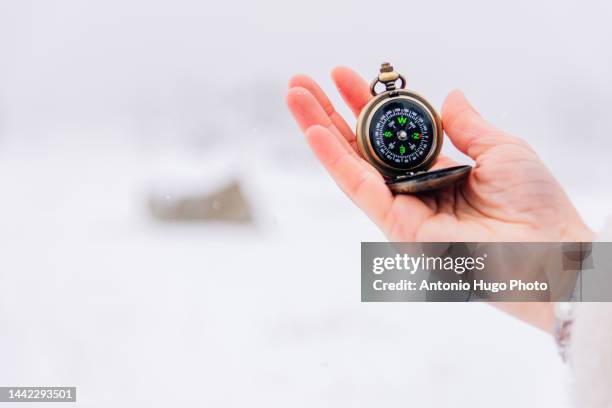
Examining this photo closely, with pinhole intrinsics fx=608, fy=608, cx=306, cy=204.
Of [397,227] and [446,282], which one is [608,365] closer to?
[446,282]

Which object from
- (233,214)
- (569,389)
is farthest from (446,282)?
(233,214)

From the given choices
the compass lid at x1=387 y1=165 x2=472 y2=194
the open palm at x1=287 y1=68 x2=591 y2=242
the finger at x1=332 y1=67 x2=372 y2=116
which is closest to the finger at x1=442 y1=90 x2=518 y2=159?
the open palm at x1=287 y1=68 x2=591 y2=242

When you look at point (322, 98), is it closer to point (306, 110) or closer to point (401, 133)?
point (306, 110)

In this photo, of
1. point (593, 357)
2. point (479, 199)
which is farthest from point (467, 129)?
point (593, 357)

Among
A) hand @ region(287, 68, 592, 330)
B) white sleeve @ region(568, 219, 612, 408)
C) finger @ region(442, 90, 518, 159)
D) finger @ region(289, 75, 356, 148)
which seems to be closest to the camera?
white sleeve @ region(568, 219, 612, 408)

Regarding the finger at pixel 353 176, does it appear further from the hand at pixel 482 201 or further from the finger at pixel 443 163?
the finger at pixel 443 163

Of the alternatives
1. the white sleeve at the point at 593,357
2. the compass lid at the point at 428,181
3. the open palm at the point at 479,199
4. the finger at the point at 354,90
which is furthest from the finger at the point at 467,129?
the white sleeve at the point at 593,357

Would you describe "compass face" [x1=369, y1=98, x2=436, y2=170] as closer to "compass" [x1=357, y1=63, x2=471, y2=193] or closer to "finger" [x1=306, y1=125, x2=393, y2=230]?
"compass" [x1=357, y1=63, x2=471, y2=193]
